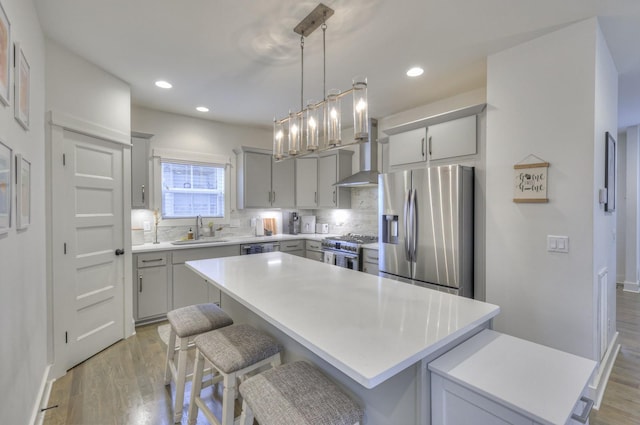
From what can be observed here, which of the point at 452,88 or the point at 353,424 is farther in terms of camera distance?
the point at 452,88

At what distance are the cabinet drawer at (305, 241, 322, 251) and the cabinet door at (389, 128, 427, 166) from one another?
5.54ft

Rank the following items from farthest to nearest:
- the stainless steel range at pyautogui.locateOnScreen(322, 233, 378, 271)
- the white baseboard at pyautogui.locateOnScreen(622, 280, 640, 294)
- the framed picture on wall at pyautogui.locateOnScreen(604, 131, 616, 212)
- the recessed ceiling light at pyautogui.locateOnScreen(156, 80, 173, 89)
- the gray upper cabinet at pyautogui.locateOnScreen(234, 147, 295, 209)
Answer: the white baseboard at pyautogui.locateOnScreen(622, 280, 640, 294) < the gray upper cabinet at pyautogui.locateOnScreen(234, 147, 295, 209) < the stainless steel range at pyautogui.locateOnScreen(322, 233, 378, 271) < the recessed ceiling light at pyautogui.locateOnScreen(156, 80, 173, 89) < the framed picture on wall at pyautogui.locateOnScreen(604, 131, 616, 212)

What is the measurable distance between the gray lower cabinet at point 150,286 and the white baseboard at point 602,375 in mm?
4057

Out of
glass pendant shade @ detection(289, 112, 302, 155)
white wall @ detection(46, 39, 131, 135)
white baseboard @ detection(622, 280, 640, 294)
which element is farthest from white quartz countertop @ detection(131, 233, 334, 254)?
white baseboard @ detection(622, 280, 640, 294)

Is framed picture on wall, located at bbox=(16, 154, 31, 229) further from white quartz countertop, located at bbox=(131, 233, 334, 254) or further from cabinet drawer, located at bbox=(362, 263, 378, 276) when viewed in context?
cabinet drawer, located at bbox=(362, 263, 378, 276)

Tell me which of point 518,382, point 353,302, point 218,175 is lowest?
point 518,382

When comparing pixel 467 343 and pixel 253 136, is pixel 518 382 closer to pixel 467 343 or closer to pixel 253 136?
pixel 467 343

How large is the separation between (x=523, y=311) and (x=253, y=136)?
4.31 m

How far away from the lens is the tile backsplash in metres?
3.99

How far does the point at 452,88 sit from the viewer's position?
3266 millimetres

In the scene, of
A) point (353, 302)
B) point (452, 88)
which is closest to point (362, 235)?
point (452, 88)

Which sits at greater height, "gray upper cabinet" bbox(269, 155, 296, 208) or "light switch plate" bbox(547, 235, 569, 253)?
"gray upper cabinet" bbox(269, 155, 296, 208)

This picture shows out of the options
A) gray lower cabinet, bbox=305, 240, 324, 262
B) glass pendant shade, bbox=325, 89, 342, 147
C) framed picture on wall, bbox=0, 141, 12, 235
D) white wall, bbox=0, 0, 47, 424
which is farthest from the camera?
gray lower cabinet, bbox=305, 240, 324, 262

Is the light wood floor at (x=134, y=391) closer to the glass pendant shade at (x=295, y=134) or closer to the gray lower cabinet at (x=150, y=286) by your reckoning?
the gray lower cabinet at (x=150, y=286)
